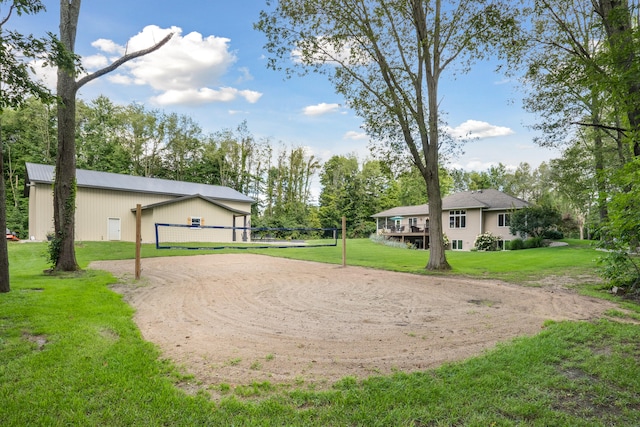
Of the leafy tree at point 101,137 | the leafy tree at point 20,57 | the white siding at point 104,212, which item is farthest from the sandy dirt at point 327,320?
the leafy tree at point 101,137

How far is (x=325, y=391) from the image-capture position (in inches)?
110

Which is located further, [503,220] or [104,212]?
[503,220]

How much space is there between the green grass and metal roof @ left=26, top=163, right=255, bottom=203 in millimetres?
20004

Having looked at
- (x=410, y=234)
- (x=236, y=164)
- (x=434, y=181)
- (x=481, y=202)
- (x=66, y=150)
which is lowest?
(x=410, y=234)

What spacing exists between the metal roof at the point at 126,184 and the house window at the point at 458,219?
17259mm

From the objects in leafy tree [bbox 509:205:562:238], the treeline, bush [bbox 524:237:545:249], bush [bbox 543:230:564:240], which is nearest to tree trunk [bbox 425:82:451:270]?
bush [bbox 524:237:545:249]

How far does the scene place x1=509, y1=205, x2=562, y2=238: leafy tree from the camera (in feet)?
67.9

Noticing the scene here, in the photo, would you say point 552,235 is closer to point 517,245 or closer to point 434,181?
point 517,245

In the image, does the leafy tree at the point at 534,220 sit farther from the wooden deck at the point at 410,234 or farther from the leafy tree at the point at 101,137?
the leafy tree at the point at 101,137

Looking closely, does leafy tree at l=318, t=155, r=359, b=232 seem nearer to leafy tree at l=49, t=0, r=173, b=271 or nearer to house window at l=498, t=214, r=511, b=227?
house window at l=498, t=214, r=511, b=227

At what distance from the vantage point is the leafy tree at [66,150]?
889 cm

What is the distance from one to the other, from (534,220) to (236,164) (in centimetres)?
3129

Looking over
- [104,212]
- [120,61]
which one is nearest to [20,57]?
[120,61]

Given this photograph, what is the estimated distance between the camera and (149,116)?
36.7 m
